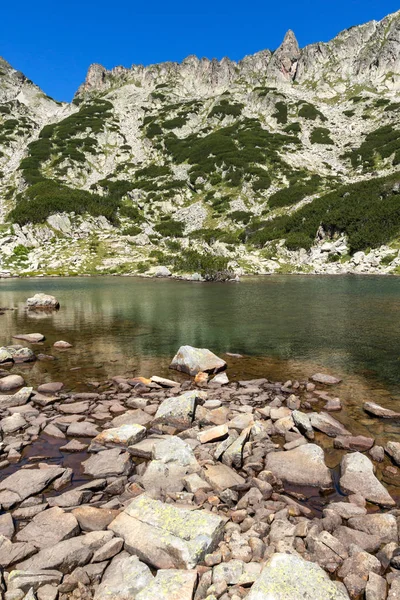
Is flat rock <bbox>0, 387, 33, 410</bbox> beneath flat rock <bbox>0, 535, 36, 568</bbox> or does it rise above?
beneath

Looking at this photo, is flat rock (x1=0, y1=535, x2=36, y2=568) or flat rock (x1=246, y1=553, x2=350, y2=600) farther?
flat rock (x1=0, y1=535, x2=36, y2=568)

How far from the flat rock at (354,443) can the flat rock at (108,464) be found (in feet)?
19.2

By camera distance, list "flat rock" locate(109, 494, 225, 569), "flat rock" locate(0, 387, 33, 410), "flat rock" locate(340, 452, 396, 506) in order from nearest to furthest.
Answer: "flat rock" locate(109, 494, 225, 569) < "flat rock" locate(340, 452, 396, 506) < "flat rock" locate(0, 387, 33, 410)

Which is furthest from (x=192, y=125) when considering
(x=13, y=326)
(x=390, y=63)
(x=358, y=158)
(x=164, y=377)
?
(x=164, y=377)

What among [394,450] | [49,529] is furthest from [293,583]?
[394,450]

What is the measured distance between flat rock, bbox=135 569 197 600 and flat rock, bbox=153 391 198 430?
5.93 meters

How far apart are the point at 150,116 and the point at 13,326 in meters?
191

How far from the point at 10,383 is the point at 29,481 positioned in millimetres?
8298

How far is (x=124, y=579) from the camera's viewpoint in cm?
531

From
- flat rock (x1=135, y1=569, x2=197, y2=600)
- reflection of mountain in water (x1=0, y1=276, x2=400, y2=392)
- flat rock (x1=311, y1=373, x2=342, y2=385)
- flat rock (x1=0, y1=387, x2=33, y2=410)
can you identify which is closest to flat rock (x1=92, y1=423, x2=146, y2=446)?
flat rock (x1=0, y1=387, x2=33, y2=410)

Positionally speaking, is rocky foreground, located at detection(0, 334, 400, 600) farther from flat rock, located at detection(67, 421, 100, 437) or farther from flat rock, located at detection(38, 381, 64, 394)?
flat rock, located at detection(38, 381, 64, 394)

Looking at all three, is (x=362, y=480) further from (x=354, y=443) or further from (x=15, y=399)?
(x=15, y=399)

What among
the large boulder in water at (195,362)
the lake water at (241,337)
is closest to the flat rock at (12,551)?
the lake water at (241,337)

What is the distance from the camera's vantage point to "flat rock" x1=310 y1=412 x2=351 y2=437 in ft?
35.0
